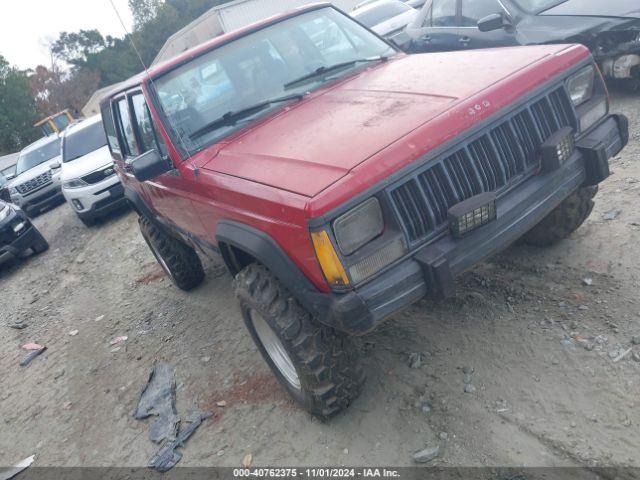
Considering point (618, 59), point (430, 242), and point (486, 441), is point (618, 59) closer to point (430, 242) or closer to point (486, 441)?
point (430, 242)

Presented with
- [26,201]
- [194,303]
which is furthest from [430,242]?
[26,201]

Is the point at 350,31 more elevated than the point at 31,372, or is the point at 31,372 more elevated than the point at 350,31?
the point at 350,31

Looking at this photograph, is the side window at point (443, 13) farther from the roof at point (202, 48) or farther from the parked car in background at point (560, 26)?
the roof at point (202, 48)

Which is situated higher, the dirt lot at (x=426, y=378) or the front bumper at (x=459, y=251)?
the front bumper at (x=459, y=251)

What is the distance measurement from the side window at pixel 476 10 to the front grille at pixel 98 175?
638 centimetres

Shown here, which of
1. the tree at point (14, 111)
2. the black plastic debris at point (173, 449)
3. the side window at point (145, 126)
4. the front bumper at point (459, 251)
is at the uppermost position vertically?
the tree at point (14, 111)

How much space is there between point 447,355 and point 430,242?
1.01m

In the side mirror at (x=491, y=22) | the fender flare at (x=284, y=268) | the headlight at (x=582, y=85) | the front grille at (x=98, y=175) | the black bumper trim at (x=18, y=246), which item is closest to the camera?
the fender flare at (x=284, y=268)

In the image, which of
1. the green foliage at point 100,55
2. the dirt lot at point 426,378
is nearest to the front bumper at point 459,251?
the dirt lot at point 426,378

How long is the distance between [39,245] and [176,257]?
17.5 ft

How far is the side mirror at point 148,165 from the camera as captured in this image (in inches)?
127

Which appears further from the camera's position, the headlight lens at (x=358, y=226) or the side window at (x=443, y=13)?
the side window at (x=443, y=13)

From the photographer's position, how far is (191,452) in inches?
125

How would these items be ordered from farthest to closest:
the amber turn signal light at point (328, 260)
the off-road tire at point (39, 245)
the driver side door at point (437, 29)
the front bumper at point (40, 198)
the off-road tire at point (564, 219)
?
the front bumper at point (40, 198) < the off-road tire at point (39, 245) < the driver side door at point (437, 29) < the off-road tire at point (564, 219) < the amber turn signal light at point (328, 260)
